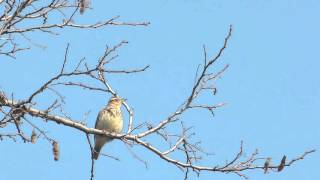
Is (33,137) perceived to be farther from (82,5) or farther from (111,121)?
(111,121)

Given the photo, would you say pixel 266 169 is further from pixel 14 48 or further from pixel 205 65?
pixel 14 48

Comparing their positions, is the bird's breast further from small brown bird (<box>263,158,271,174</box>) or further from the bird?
small brown bird (<box>263,158,271,174</box>)

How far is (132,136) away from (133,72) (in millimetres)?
695

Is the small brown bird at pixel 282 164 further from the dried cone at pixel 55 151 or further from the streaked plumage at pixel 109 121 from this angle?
the streaked plumage at pixel 109 121

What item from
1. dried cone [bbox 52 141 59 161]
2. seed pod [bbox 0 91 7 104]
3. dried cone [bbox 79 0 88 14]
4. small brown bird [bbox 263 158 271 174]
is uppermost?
dried cone [bbox 79 0 88 14]

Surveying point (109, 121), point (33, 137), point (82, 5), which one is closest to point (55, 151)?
point (33, 137)

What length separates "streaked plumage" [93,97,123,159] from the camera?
33.8ft

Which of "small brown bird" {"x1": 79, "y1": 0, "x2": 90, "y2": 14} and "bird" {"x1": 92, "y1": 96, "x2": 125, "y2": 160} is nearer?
"small brown bird" {"x1": 79, "y1": 0, "x2": 90, "y2": 14}

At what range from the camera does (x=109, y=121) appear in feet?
33.9

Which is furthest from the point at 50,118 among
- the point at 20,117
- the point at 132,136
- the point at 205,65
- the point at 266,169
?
the point at 266,169

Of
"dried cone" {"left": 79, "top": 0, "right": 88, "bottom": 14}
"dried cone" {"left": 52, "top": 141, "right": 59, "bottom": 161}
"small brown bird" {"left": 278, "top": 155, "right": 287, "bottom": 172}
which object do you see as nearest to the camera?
"small brown bird" {"left": 278, "top": 155, "right": 287, "bottom": 172}

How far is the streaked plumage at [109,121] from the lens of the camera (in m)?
10.3

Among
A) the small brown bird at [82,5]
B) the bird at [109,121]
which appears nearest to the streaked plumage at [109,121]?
the bird at [109,121]

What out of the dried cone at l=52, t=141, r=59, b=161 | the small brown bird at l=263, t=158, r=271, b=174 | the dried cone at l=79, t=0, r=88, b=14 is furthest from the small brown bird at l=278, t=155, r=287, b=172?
the dried cone at l=79, t=0, r=88, b=14
